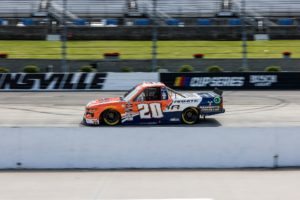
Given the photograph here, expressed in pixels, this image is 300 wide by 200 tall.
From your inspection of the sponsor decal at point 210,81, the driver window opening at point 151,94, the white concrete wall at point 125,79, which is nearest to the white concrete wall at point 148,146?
the driver window opening at point 151,94

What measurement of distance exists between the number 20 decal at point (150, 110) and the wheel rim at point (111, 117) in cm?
73

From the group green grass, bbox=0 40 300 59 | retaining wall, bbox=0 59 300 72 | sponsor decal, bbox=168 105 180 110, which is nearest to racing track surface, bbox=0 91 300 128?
sponsor decal, bbox=168 105 180 110

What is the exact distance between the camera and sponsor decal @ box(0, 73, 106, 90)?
28.0 m

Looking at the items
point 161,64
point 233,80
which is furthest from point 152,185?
point 161,64

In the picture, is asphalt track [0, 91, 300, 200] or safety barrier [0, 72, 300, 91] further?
safety barrier [0, 72, 300, 91]

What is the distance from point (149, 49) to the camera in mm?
38062

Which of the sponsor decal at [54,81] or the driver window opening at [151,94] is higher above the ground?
the driver window opening at [151,94]

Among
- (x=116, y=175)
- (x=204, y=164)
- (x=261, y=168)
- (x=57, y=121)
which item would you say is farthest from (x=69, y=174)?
(x=57, y=121)

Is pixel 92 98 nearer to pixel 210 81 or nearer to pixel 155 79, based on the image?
pixel 155 79

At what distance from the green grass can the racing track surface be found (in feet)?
31.9

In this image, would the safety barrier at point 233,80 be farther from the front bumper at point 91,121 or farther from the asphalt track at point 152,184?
the asphalt track at point 152,184

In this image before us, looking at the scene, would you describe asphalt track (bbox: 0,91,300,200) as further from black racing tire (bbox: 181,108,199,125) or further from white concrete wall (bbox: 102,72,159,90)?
white concrete wall (bbox: 102,72,159,90)

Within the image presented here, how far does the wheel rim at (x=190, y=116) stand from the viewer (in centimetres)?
1791

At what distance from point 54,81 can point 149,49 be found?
11.2 metres
